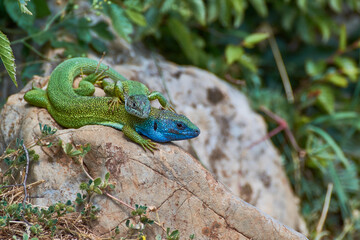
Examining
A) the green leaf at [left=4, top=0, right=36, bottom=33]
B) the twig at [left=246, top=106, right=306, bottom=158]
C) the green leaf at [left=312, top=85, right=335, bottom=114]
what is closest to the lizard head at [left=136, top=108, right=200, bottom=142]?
the green leaf at [left=4, top=0, right=36, bottom=33]

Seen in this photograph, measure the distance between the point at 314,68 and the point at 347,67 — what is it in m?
0.62

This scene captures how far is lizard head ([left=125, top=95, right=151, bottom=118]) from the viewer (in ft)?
13.9

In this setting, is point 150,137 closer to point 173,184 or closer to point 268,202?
point 173,184

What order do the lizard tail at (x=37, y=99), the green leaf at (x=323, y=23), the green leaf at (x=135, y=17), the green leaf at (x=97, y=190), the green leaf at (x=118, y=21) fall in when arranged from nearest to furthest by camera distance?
the green leaf at (x=97, y=190) → the lizard tail at (x=37, y=99) → the green leaf at (x=118, y=21) → the green leaf at (x=135, y=17) → the green leaf at (x=323, y=23)

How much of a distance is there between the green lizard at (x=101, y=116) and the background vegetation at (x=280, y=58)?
140 cm

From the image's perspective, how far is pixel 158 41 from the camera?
8.23m

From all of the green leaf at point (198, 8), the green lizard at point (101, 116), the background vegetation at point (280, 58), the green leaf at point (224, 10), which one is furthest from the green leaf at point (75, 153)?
the green leaf at point (224, 10)

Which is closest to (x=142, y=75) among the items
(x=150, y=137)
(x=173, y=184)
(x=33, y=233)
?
(x=150, y=137)

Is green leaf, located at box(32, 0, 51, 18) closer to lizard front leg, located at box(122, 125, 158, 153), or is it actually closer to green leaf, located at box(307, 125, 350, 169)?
lizard front leg, located at box(122, 125, 158, 153)

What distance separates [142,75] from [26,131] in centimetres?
232

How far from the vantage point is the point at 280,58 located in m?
9.15

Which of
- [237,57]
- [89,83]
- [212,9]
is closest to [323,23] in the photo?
[237,57]

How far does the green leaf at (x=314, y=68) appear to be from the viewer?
8695mm

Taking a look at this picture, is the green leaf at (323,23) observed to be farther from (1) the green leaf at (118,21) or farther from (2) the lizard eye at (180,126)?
(2) the lizard eye at (180,126)
